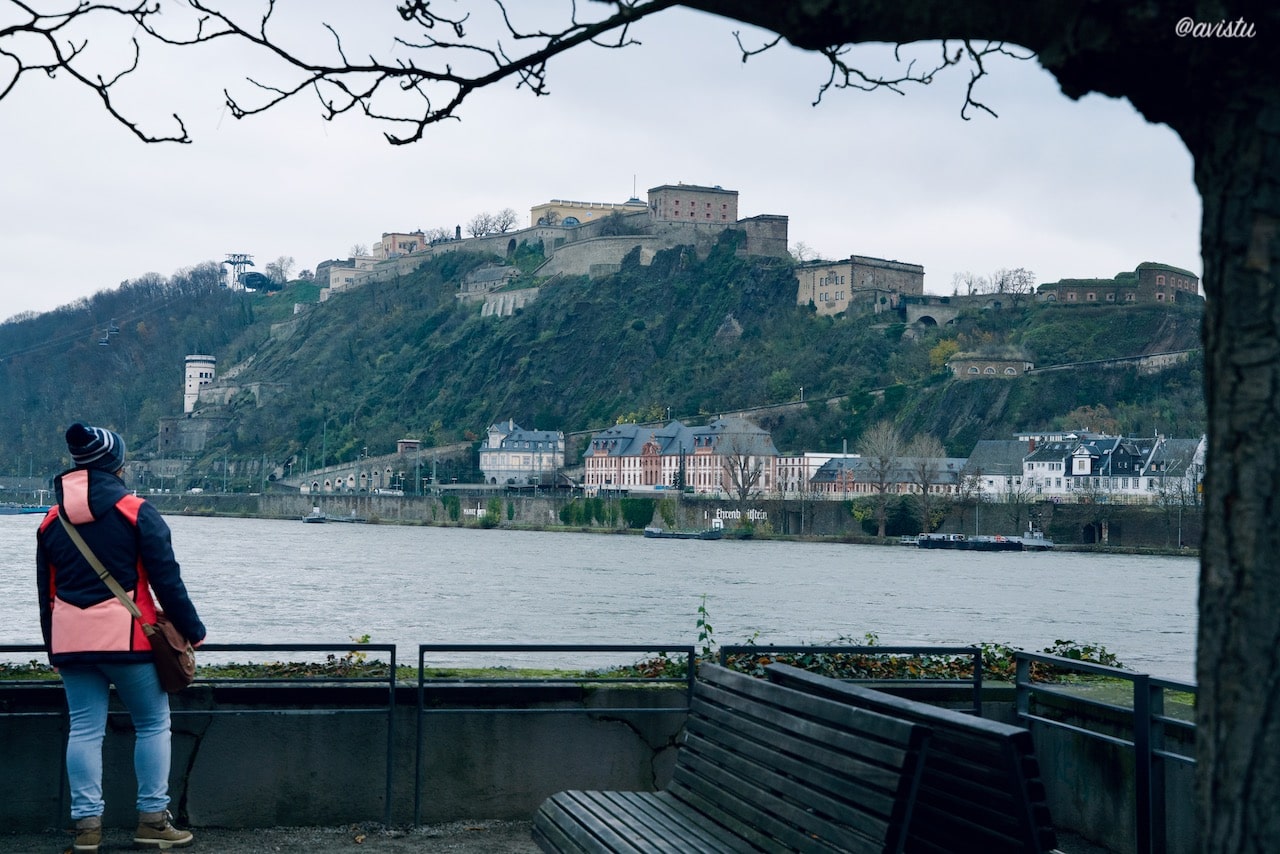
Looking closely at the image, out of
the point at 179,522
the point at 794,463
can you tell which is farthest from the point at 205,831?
the point at 179,522

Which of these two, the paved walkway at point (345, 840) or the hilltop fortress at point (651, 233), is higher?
the hilltop fortress at point (651, 233)

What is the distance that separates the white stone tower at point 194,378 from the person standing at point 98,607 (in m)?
145

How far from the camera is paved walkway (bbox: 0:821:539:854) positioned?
4.63m

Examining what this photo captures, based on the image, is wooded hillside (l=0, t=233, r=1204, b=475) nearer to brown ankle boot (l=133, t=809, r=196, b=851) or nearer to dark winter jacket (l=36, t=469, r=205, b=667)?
brown ankle boot (l=133, t=809, r=196, b=851)

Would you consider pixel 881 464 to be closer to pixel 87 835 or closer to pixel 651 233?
pixel 651 233

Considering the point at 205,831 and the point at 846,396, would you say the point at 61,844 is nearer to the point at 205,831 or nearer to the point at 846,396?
the point at 205,831

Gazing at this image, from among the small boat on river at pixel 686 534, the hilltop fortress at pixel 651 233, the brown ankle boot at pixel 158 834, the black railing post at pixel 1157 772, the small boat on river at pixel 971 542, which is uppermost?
the hilltop fortress at pixel 651 233

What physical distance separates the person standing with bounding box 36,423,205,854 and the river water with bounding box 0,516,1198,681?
5525 millimetres

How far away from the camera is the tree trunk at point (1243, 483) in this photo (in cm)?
211

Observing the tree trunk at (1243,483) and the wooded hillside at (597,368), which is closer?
the tree trunk at (1243,483)

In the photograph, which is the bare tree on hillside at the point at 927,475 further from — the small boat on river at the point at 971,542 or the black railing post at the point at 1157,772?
the black railing post at the point at 1157,772

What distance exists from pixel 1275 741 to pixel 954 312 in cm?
11167

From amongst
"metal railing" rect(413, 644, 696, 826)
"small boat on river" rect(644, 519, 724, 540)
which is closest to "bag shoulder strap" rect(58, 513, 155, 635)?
"metal railing" rect(413, 644, 696, 826)

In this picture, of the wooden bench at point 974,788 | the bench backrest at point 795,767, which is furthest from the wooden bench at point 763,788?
the wooden bench at point 974,788
